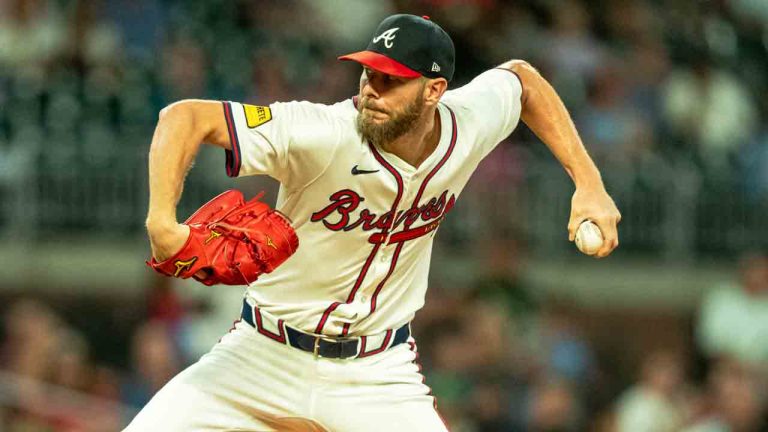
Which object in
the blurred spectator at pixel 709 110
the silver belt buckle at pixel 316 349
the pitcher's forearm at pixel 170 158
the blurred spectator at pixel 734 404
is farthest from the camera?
the blurred spectator at pixel 709 110

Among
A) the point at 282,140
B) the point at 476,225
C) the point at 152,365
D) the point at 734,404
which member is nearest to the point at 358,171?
the point at 282,140

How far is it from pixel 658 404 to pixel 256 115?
5228 millimetres

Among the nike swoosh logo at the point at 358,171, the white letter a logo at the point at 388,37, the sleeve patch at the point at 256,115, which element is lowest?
the nike swoosh logo at the point at 358,171

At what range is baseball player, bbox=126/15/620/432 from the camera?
4234mm

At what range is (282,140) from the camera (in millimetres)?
4070

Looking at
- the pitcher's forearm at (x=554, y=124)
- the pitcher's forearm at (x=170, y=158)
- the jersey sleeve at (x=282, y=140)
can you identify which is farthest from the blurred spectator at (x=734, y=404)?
the pitcher's forearm at (x=170, y=158)

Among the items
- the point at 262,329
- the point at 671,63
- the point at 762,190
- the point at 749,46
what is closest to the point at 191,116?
the point at 262,329

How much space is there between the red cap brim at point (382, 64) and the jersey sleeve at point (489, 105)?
17.5 inches

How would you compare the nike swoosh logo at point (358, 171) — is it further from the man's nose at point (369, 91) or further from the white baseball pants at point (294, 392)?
the white baseball pants at point (294, 392)

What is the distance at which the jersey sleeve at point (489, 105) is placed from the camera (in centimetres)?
466

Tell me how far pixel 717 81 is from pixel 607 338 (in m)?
2.43

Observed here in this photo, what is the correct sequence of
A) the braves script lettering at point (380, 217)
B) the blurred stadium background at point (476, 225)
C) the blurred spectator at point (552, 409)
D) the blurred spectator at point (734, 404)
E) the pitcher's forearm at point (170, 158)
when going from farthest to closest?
the blurred stadium background at point (476, 225) < the blurred spectator at point (552, 409) < the blurred spectator at point (734, 404) < the braves script lettering at point (380, 217) < the pitcher's forearm at point (170, 158)

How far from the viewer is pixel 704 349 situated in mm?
9648

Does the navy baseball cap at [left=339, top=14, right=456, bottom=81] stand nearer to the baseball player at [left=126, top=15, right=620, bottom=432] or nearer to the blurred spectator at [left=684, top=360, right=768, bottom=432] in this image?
the baseball player at [left=126, top=15, right=620, bottom=432]
